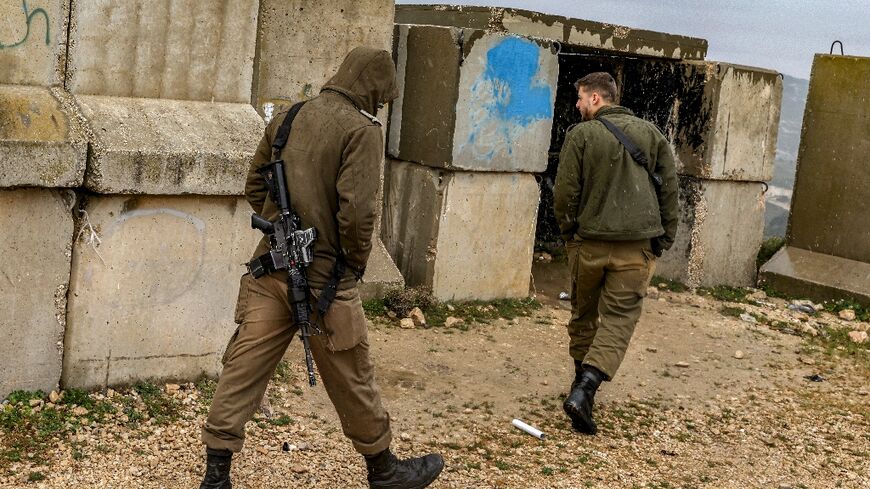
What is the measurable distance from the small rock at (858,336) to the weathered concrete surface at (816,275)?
102cm

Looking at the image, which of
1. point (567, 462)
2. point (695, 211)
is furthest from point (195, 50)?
point (695, 211)

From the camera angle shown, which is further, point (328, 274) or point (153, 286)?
point (153, 286)

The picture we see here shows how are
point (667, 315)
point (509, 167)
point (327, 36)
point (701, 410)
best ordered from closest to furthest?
point (701, 410), point (327, 36), point (509, 167), point (667, 315)

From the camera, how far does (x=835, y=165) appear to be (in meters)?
9.62

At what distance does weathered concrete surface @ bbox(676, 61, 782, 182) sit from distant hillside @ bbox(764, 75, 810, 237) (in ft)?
47.1

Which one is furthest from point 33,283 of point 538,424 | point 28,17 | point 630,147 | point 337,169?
point 630,147

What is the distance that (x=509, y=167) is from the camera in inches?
311

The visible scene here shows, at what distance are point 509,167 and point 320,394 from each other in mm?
3026

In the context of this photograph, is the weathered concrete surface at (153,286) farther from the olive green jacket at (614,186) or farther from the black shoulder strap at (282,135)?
the olive green jacket at (614,186)

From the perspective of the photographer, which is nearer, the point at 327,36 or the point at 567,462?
the point at 567,462

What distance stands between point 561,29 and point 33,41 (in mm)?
4986

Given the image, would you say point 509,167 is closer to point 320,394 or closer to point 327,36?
point 327,36

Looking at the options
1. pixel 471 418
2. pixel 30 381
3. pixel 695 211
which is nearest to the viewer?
pixel 30 381

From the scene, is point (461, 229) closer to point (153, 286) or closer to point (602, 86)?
point (602, 86)
